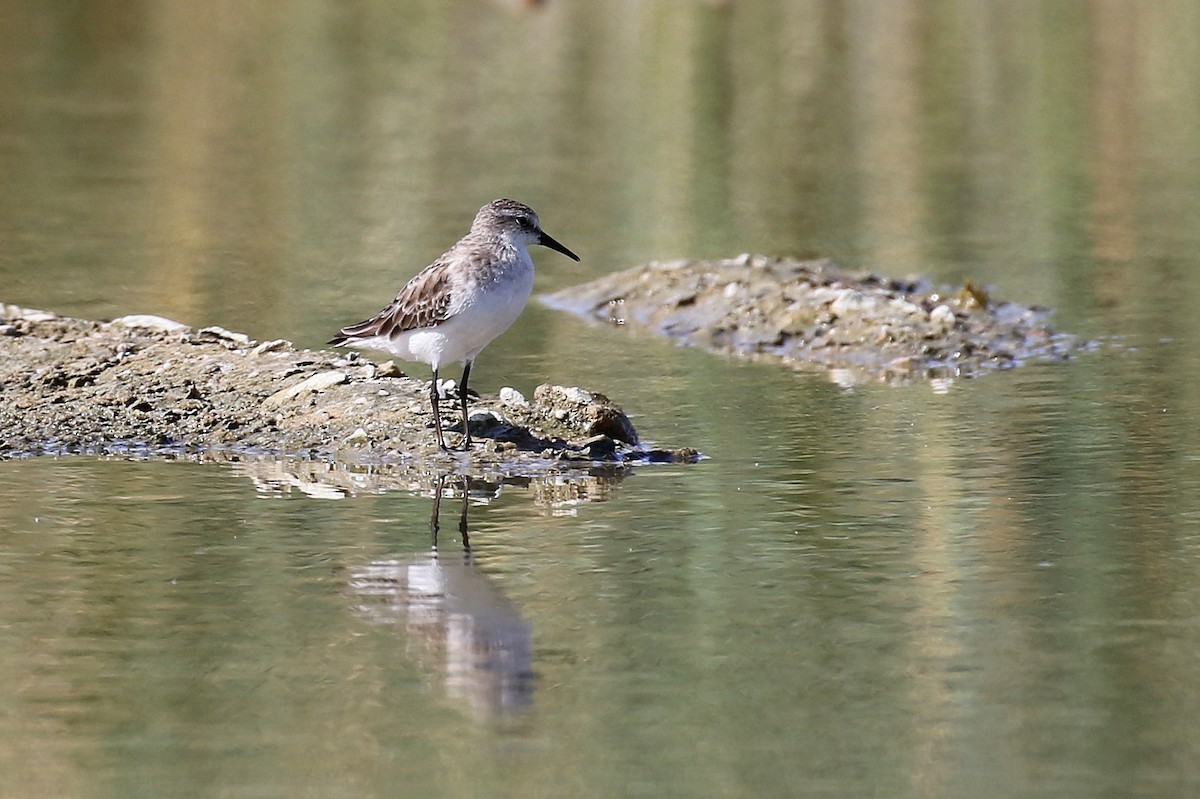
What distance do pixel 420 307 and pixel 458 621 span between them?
125 inches

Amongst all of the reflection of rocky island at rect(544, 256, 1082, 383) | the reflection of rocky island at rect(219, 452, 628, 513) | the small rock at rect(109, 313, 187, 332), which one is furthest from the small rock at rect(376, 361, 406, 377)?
the reflection of rocky island at rect(544, 256, 1082, 383)

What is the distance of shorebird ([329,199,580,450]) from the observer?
9.87 metres

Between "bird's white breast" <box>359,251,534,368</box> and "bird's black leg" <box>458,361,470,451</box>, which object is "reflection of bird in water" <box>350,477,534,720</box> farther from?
"bird's white breast" <box>359,251,534,368</box>

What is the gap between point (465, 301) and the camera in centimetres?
982

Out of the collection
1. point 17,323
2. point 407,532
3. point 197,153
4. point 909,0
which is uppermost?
point 909,0

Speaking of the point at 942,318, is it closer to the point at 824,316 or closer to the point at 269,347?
the point at 824,316

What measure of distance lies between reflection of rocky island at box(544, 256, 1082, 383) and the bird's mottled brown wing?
284cm

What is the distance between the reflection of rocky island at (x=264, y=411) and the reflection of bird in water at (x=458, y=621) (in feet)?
5.25

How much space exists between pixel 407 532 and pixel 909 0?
86.1 feet

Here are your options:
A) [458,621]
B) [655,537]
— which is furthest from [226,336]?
[458,621]

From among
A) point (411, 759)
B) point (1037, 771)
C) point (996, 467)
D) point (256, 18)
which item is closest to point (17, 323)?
point (996, 467)

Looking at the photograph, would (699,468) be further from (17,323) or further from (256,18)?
(256,18)

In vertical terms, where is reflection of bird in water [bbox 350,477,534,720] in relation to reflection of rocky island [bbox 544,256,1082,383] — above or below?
below

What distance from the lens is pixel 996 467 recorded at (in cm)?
944
